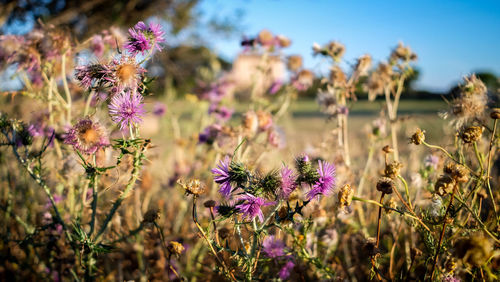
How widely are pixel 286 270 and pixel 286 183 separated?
0.69 meters

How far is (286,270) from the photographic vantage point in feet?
5.25

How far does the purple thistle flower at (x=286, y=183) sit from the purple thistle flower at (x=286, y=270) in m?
0.61

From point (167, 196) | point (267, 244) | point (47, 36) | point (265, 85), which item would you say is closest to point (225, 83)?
point (265, 85)

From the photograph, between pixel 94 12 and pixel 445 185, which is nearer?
pixel 445 185

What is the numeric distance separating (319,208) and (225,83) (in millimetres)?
2406

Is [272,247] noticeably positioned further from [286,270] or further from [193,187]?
[193,187]

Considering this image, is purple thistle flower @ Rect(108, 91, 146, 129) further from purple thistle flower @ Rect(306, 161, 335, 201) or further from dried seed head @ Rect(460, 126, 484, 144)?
dried seed head @ Rect(460, 126, 484, 144)

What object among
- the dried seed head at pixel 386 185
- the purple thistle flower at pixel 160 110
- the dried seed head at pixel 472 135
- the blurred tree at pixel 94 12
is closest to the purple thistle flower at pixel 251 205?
the dried seed head at pixel 386 185

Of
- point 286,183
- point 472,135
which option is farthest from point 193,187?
point 472,135

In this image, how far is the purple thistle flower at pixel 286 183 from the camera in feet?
3.62

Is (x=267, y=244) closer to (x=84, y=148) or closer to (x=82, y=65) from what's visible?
(x=84, y=148)

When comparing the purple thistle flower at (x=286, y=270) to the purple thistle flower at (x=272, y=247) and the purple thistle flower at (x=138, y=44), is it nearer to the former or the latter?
the purple thistle flower at (x=272, y=247)

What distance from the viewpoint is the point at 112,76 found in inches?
48.6

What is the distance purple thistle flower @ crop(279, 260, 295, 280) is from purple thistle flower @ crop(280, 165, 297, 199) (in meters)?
0.61
